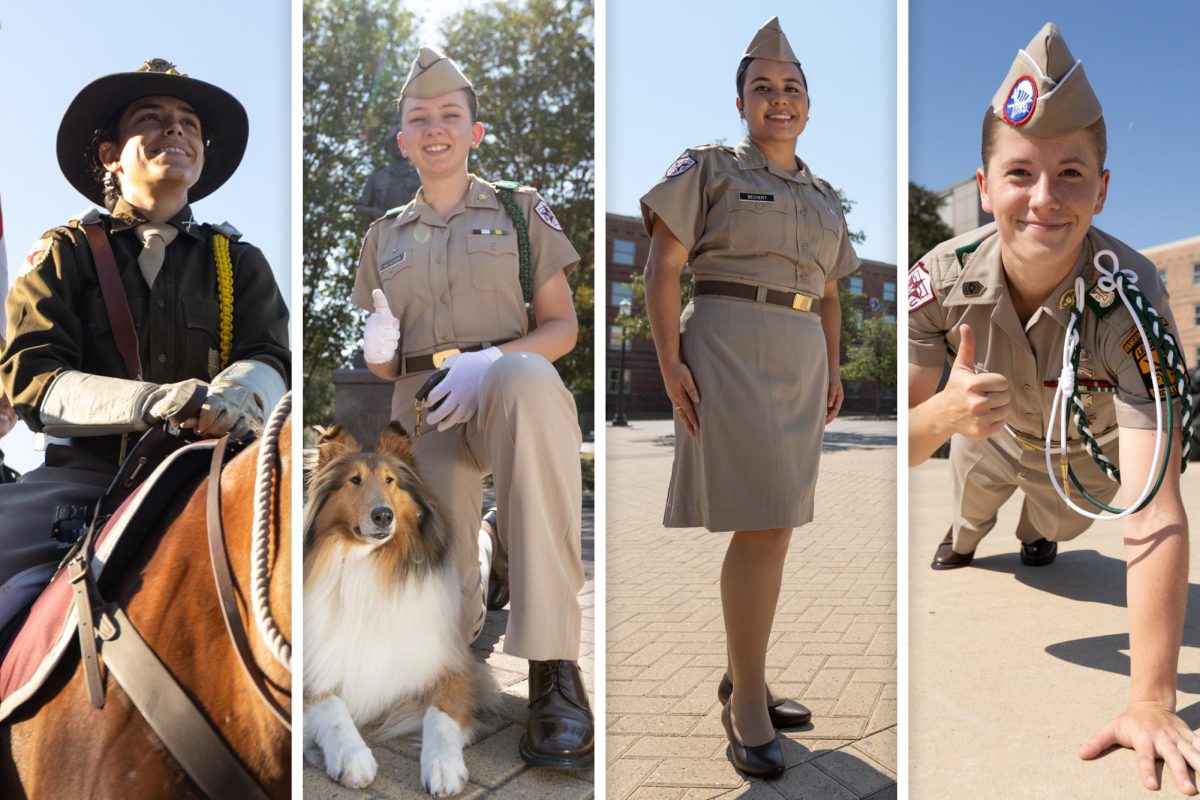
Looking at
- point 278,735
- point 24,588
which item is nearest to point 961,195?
point 278,735

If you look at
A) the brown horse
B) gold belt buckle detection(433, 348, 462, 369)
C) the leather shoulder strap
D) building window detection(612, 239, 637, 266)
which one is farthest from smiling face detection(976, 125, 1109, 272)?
the leather shoulder strap

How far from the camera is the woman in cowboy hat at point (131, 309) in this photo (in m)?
1.99

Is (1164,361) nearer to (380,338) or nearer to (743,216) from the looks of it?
(743,216)

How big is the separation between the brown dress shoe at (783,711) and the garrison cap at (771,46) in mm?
1628

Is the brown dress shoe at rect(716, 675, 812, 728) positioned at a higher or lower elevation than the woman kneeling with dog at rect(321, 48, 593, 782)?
lower

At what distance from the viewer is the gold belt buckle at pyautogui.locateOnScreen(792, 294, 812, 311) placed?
6.88ft

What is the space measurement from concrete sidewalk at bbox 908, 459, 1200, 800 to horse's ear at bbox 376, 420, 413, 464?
1.32 metres

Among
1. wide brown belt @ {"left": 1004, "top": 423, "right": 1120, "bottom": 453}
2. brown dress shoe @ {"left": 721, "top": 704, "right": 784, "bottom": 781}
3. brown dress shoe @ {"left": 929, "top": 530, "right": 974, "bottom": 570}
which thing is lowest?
brown dress shoe @ {"left": 721, "top": 704, "right": 784, "bottom": 781}

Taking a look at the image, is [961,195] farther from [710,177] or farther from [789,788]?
[789,788]

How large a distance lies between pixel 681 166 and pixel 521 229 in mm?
432

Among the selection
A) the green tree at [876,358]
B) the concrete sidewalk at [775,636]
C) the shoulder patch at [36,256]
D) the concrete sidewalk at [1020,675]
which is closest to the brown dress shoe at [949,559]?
the concrete sidewalk at [1020,675]

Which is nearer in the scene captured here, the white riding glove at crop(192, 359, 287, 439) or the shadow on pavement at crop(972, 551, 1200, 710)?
the white riding glove at crop(192, 359, 287, 439)

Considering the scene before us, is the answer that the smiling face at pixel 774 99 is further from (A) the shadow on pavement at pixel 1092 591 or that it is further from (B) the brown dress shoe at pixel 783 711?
(A) the shadow on pavement at pixel 1092 591

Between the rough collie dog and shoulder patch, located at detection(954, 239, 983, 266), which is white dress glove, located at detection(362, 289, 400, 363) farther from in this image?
shoulder patch, located at detection(954, 239, 983, 266)
